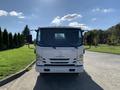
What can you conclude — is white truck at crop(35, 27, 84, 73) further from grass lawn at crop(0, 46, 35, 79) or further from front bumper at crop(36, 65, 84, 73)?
grass lawn at crop(0, 46, 35, 79)

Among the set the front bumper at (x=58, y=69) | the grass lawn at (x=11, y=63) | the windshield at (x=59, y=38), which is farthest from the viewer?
the grass lawn at (x=11, y=63)

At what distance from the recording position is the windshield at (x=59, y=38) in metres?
14.3

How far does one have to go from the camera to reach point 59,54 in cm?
1389

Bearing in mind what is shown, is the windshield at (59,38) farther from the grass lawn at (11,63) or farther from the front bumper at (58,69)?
the grass lawn at (11,63)

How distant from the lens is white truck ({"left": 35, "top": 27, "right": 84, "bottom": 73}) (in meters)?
13.9

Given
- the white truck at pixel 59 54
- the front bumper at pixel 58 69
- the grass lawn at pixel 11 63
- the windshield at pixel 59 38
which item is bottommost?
the grass lawn at pixel 11 63

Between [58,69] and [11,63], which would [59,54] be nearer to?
[58,69]

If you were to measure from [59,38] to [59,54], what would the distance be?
0.99 meters

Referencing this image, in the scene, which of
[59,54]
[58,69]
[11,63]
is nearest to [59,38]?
[59,54]

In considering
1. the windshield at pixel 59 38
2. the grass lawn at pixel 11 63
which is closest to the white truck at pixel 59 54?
the windshield at pixel 59 38

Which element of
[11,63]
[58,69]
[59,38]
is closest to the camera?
[58,69]

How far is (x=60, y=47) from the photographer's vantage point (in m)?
14.0

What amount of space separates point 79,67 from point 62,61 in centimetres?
88

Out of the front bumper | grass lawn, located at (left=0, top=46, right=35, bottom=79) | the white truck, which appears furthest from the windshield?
grass lawn, located at (left=0, top=46, right=35, bottom=79)
